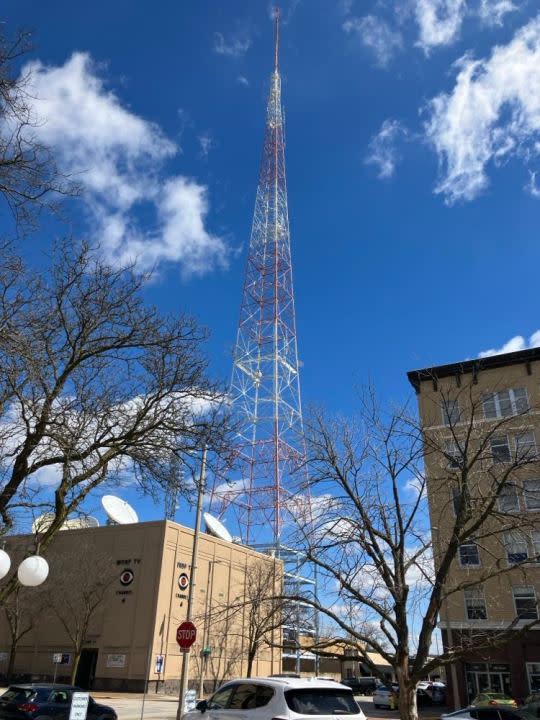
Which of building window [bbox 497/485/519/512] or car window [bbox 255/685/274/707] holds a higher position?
building window [bbox 497/485/519/512]

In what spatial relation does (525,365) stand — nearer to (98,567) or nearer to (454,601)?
(454,601)

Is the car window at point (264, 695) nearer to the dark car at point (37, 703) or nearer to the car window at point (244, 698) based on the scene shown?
the car window at point (244, 698)

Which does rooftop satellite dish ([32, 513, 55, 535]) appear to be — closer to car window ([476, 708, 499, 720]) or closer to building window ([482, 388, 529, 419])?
car window ([476, 708, 499, 720])

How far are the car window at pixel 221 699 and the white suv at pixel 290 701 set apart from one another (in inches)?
3.7

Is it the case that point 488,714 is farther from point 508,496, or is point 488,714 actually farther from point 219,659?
point 219,659

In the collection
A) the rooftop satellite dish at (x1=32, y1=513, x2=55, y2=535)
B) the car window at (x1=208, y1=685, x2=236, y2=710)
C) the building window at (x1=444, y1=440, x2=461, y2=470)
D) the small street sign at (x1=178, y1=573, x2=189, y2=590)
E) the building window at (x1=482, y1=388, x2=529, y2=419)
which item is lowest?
the car window at (x1=208, y1=685, x2=236, y2=710)

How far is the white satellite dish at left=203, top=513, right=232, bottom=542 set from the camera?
146 feet

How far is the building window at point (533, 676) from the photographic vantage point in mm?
31328

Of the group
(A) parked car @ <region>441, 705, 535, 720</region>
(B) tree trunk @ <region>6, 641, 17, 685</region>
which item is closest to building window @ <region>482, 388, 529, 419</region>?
(A) parked car @ <region>441, 705, 535, 720</region>

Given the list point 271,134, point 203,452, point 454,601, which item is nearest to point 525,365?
point 454,601

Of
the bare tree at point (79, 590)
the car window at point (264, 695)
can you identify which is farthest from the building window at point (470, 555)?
the car window at point (264, 695)

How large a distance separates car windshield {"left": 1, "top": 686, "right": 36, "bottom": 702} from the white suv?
32.5ft

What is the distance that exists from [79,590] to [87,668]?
17.5 ft

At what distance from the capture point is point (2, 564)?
9.38m
